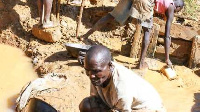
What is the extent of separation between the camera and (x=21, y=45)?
583 centimetres

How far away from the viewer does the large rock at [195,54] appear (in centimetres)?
545

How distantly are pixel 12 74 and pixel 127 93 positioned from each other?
9.85 feet

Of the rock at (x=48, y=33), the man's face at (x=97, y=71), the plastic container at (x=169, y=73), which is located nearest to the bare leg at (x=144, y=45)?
the plastic container at (x=169, y=73)

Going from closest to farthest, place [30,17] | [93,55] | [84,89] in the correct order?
[93,55], [84,89], [30,17]

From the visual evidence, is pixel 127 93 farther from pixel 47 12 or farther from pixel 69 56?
pixel 47 12

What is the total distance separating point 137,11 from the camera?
198 inches

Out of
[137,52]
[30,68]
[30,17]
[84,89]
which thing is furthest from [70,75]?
[30,17]

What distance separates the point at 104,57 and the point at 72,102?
5.86 feet

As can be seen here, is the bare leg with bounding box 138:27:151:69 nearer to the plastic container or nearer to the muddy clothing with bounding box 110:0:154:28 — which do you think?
the muddy clothing with bounding box 110:0:154:28

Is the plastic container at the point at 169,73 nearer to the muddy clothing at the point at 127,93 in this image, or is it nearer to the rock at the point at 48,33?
the rock at the point at 48,33

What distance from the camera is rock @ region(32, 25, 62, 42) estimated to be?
555 cm

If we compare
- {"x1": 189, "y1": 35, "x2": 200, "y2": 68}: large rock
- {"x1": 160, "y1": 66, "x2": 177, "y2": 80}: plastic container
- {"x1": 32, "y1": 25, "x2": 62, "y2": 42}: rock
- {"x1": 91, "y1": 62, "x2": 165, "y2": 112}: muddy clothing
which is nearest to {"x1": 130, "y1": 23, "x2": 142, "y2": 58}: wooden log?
{"x1": 160, "y1": 66, "x2": 177, "y2": 80}: plastic container

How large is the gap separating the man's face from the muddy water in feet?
7.04

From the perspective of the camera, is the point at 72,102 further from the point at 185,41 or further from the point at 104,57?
the point at 185,41
